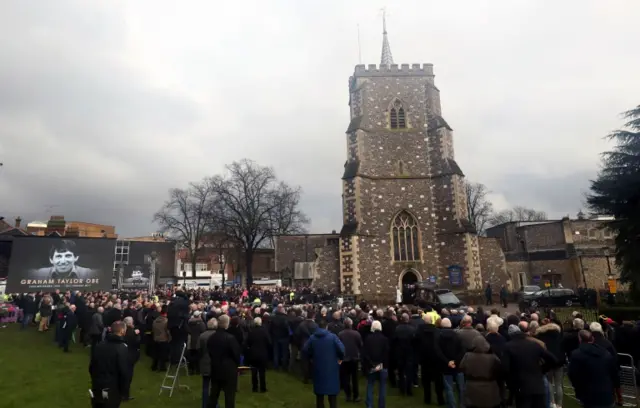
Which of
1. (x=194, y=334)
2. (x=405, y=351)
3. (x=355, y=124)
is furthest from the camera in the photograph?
(x=355, y=124)

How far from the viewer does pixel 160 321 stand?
10961mm

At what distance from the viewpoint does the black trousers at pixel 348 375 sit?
8.31 meters

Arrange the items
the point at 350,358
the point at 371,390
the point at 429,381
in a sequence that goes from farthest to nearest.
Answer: the point at 350,358 → the point at 429,381 → the point at 371,390

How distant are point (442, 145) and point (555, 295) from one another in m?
12.3

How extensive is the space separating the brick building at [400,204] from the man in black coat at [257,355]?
17.8m

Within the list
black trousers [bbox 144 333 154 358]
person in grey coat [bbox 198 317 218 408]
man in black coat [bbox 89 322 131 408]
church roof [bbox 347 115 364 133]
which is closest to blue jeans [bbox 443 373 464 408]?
person in grey coat [bbox 198 317 218 408]

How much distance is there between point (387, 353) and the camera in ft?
25.3

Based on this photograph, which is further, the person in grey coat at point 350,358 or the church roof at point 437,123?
the church roof at point 437,123

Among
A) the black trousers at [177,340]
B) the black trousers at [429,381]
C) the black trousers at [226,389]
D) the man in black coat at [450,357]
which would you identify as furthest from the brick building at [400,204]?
the black trousers at [226,389]

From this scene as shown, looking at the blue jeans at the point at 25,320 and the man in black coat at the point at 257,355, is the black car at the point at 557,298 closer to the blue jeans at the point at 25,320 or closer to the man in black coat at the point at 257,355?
the man in black coat at the point at 257,355

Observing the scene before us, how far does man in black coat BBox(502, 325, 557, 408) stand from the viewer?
539cm

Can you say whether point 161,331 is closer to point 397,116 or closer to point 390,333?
point 390,333

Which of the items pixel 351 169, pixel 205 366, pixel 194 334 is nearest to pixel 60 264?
pixel 351 169

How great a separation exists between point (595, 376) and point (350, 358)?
4188mm
